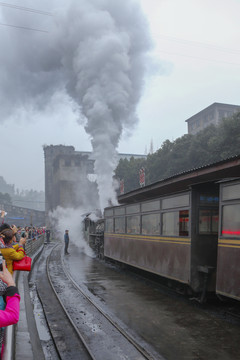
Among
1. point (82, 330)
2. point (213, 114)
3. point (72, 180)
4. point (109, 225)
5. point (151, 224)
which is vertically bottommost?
point (82, 330)

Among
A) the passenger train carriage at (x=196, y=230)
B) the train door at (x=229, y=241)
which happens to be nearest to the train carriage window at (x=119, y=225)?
the passenger train carriage at (x=196, y=230)

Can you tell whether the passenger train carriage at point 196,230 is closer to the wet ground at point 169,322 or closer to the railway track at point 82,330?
the wet ground at point 169,322

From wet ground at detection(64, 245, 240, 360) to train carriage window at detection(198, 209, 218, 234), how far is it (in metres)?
1.97

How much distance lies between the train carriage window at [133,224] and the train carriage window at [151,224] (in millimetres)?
678

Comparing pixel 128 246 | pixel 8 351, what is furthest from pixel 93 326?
pixel 128 246

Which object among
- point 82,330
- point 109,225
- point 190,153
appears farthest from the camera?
point 190,153

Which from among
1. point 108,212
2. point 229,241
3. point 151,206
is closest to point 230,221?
point 229,241

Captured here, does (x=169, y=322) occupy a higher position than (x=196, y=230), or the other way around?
(x=196, y=230)

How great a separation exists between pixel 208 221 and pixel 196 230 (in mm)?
446

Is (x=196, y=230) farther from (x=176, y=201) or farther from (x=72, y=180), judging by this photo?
(x=72, y=180)

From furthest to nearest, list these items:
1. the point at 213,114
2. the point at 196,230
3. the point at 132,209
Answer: the point at 213,114
the point at 132,209
the point at 196,230

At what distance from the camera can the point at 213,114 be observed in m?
80.3

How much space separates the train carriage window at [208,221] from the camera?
9.12 meters

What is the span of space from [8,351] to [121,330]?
436 centimetres
